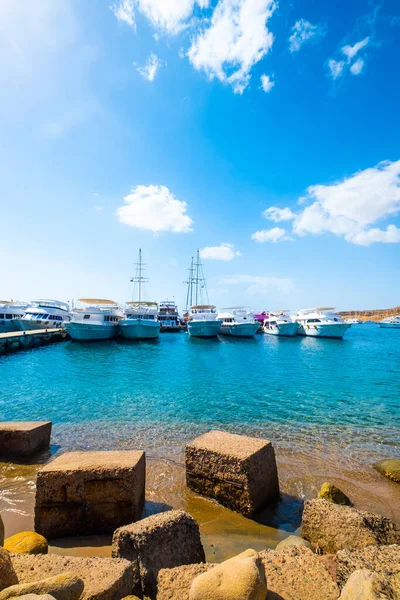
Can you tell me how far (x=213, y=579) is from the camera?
7.55 feet

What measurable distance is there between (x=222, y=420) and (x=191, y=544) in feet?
23.2

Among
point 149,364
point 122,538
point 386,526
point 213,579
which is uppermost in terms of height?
point 213,579

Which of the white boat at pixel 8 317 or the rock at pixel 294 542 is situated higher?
the white boat at pixel 8 317

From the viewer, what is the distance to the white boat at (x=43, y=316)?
4688cm

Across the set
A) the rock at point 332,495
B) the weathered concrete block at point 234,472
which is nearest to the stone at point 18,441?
the weathered concrete block at point 234,472

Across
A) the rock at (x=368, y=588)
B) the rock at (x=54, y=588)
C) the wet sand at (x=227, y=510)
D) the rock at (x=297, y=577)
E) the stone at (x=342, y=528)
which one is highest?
the rock at (x=368, y=588)

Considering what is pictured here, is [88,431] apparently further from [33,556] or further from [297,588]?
[297,588]

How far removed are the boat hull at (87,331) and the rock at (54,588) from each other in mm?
38915

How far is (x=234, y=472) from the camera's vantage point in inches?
194

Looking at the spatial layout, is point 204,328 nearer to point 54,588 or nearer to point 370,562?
point 370,562

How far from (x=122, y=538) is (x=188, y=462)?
2.37m

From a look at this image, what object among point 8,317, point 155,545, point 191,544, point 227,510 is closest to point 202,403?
point 227,510

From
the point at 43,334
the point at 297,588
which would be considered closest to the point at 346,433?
the point at 297,588

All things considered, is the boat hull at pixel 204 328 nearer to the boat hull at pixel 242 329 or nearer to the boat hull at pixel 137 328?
the boat hull at pixel 242 329
